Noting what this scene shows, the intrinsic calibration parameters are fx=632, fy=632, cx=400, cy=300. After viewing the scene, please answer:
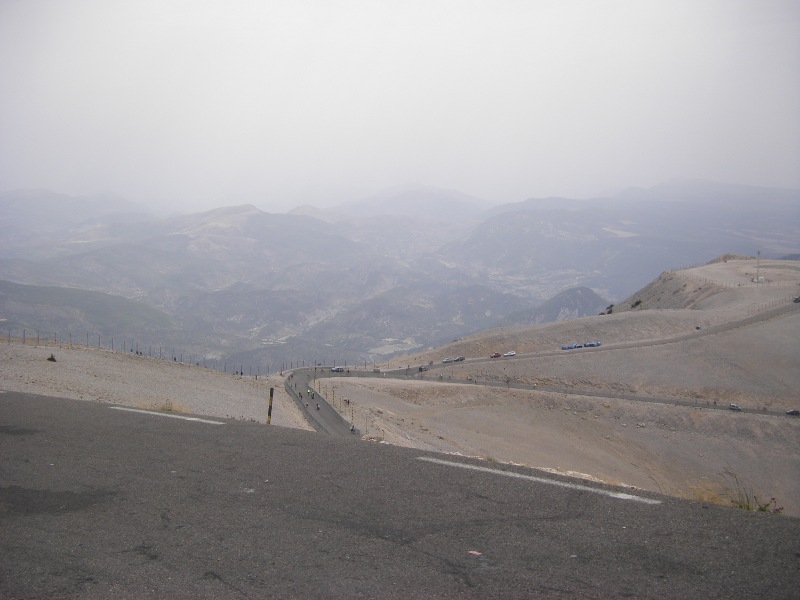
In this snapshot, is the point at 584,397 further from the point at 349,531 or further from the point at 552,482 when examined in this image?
the point at 349,531

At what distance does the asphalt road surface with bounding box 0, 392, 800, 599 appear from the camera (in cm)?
481

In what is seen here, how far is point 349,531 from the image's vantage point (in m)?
5.75

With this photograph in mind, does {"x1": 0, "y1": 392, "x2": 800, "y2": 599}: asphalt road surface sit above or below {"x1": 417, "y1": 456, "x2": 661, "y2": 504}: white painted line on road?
below

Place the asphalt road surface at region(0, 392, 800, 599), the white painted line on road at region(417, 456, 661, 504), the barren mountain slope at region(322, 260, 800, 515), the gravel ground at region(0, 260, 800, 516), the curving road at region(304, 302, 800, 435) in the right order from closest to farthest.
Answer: the asphalt road surface at region(0, 392, 800, 599), the white painted line on road at region(417, 456, 661, 504), the gravel ground at region(0, 260, 800, 516), the barren mountain slope at region(322, 260, 800, 515), the curving road at region(304, 302, 800, 435)

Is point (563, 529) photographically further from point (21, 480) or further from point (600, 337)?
point (600, 337)

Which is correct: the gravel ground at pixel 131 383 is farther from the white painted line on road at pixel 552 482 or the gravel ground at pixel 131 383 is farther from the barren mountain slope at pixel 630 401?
the white painted line on road at pixel 552 482

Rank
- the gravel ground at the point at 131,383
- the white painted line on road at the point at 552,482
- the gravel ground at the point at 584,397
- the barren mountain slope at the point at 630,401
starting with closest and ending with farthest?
the white painted line on road at the point at 552,482
the gravel ground at the point at 131,383
the gravel ground at the point at 584,397
the barren mountain slope at the point at 630,401

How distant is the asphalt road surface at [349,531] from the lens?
15.8ft

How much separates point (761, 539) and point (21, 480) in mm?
7410

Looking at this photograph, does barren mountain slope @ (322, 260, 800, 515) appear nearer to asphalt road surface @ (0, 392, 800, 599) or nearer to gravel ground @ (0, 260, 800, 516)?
gravel ground @ (0, 260, 800, 516)

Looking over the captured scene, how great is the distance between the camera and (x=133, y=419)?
9742 millimetres

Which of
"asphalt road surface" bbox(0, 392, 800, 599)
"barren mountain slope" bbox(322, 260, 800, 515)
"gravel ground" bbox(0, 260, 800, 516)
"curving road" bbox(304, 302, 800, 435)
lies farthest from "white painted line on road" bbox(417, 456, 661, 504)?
"curving road" bbox(304, 302, 800, 435)

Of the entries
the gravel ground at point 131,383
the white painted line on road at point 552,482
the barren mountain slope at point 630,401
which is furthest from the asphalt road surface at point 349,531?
the barren mountain slope at point 630,401

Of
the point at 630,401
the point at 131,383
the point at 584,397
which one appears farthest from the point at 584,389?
the point at 131,383
